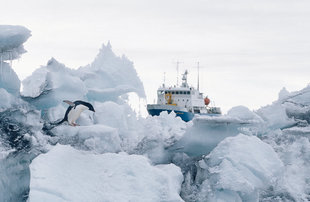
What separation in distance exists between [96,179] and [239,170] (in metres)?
3.12

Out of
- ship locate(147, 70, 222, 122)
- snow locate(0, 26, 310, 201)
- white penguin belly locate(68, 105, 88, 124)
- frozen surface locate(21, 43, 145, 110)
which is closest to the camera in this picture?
snow locate(0, 26, 310, 201)

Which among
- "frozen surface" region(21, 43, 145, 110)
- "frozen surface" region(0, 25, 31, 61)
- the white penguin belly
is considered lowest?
the white penguin belly

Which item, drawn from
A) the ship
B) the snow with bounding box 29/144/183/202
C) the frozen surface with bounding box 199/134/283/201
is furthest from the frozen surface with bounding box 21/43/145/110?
the ship

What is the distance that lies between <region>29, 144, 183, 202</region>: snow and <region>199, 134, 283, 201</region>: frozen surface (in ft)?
3.14

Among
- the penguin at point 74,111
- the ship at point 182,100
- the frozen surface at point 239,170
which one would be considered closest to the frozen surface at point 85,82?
the penguin at point 74,111

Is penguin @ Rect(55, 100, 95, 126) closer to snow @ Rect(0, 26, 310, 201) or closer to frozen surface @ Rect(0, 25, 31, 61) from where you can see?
snow @ Rect(0, 26, 310, 201)

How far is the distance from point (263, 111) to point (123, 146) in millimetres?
6573

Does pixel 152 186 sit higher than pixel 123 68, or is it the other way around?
pixel 123 68

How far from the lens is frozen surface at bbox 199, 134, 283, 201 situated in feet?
28.6

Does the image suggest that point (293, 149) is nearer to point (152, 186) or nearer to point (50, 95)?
point (152, 186)

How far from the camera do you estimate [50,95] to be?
409 inches

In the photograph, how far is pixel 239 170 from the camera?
352 inches

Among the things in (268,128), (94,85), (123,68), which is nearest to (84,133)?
(94,85)

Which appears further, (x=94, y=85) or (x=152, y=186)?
(x=94, y=85)
